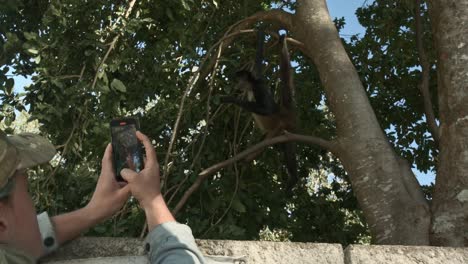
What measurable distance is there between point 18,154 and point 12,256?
0.26m

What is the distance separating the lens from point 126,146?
1.72 metres

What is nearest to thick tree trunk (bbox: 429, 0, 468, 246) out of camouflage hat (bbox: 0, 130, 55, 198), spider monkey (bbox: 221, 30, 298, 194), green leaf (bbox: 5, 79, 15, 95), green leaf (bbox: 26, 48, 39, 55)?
spider monkey (bbox: 221, 30, 298, 194)

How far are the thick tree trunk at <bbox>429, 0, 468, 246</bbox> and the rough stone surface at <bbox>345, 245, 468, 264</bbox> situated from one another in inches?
39.0

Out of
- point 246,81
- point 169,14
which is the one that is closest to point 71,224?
point 169,14

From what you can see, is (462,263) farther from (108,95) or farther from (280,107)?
(280,107)

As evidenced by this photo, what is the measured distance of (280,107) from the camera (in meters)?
6.29

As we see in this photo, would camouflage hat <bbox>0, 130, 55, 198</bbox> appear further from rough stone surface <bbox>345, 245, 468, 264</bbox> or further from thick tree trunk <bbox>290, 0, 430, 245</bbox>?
thick tree trunk <bbox>290, 0, 430, 245</bbox>

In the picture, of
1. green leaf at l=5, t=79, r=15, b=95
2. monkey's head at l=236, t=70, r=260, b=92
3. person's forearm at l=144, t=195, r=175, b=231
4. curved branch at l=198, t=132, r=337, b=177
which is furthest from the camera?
monkey's head at l=236, t=70, r=260, b=92

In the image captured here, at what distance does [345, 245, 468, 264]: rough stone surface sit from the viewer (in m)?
1.96

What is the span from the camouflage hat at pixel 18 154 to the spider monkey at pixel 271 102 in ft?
11.5

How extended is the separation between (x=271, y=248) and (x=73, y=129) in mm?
2837

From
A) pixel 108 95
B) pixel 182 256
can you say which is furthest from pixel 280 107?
pixel 182 256

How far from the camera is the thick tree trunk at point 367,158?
3262 mm

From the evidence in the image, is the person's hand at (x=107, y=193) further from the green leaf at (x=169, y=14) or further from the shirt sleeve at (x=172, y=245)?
the green leaf at (x=169, y=14)
